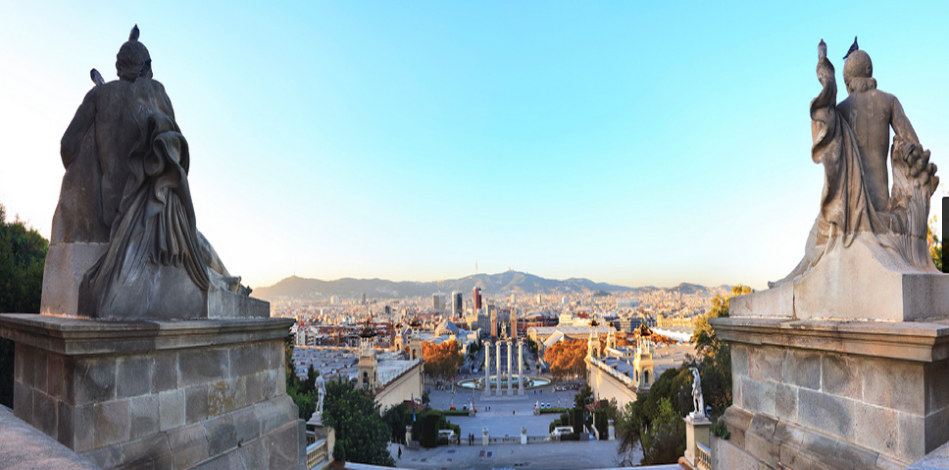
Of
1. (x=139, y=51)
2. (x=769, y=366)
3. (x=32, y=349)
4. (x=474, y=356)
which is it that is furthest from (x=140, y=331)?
(x=474, y=356)

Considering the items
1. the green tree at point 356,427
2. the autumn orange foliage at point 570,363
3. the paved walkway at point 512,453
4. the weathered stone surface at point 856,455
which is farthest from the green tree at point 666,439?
the autumn orange foliage at point 570,363

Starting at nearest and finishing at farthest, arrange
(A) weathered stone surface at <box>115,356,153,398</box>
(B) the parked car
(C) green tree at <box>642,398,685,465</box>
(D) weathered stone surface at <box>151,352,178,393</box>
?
(A) weathered stone surface at <box>115,356,153,398</box> → (D) weathered stone surface at <box>151,352,178,393</box> → (C) green tree at <box>642,398,685,465</box> → (B) the parked car

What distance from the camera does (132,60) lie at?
4.35 metres

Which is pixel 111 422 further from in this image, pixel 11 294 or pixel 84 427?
pixel 11 294

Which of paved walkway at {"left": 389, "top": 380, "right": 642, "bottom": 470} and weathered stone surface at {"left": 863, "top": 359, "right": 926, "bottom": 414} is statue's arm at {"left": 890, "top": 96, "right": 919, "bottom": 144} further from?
paved walkway at {"left": 389, "top": 380, "right": 642, "bottom": 470}

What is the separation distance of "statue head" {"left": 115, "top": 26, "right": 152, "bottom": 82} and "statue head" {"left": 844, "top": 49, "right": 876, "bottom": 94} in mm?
5883

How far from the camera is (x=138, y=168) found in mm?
4137

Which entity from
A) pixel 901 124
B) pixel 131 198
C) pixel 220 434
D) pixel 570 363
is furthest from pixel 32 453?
pixel 570 363

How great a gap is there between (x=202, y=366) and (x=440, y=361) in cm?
7599

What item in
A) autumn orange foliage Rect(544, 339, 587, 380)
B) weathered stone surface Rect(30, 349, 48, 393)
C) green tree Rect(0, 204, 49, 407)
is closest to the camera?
weathered stone surface Rect(30, 349, 48, 393)

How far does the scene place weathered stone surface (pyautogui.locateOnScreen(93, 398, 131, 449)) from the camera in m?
3.54

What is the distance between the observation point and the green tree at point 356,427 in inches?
762

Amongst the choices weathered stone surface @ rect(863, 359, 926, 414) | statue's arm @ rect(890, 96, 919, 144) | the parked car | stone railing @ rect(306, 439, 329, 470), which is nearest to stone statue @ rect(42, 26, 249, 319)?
weathered stone surface @ rect(863, 359, 926, 414)

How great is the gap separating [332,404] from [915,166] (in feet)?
63.3
